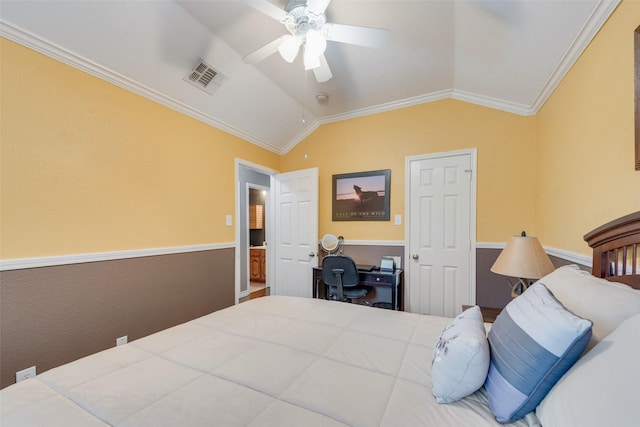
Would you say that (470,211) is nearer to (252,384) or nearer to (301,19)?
(301,19)

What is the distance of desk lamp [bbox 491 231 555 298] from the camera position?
1501mm

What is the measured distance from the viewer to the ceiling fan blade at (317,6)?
4.76ft

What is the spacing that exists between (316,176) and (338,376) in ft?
8.47

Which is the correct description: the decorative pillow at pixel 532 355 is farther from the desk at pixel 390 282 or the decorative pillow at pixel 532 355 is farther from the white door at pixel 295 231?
the white door at pixel 295 231

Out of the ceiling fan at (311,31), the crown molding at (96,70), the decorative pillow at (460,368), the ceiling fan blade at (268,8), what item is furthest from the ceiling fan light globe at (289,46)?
the decorative pillow at (460,368)

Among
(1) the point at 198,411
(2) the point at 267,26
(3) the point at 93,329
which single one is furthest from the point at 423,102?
(3) the point at 93,329

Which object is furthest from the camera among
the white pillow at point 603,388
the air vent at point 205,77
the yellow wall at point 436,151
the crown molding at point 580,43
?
the yellow wall at point 436,151

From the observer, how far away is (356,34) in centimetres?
160

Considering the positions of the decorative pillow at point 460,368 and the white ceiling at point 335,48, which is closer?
the decorative pillow at point 460,368

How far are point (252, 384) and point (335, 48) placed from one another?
2.48m

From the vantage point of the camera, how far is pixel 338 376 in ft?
3.14

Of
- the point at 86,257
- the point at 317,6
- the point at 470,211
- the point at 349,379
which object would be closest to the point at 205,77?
the point at 317,6

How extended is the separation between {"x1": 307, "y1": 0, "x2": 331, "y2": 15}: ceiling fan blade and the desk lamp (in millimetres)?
1880

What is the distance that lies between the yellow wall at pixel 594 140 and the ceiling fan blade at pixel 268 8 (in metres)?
1.75
